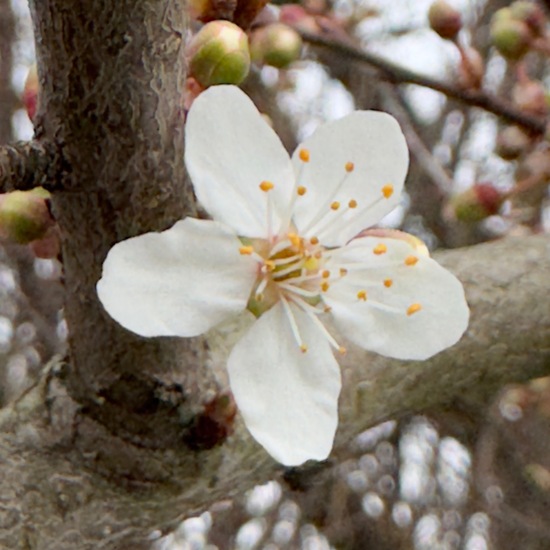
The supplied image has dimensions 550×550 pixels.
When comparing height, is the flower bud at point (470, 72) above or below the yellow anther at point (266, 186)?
below

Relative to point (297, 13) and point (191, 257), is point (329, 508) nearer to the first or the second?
point (297, 13)

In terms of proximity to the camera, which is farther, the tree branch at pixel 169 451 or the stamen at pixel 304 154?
the tree branch at pixel 169 451

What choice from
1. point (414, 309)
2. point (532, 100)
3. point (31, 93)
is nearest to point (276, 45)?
point (31, 93)

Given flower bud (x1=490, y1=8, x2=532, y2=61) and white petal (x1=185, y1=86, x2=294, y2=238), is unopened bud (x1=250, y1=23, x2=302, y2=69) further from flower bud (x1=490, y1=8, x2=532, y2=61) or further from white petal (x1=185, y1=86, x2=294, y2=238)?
flower bud (x1=490, y1=8, x2=532, y2=61)

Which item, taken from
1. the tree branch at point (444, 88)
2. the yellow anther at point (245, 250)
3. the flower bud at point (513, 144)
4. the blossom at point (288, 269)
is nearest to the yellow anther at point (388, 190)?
the blossom at point (288, 269)

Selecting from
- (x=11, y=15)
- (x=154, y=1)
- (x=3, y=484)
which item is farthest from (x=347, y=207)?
(x=11, y=15)

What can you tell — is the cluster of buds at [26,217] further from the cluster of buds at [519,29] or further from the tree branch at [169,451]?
the cluster of buds at [519,29]

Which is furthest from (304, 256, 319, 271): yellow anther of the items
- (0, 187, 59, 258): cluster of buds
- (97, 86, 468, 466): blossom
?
(0, 187, 59, 258): cluster of buds
